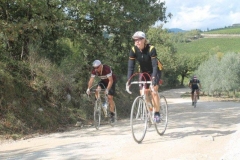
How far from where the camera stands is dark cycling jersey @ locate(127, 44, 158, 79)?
7.36 meters

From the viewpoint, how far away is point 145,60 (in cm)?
758

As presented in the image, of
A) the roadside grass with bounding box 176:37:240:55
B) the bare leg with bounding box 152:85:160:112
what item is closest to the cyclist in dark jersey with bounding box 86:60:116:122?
the bare leg with bounding box 152:85:160:112

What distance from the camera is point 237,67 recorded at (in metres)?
63.2

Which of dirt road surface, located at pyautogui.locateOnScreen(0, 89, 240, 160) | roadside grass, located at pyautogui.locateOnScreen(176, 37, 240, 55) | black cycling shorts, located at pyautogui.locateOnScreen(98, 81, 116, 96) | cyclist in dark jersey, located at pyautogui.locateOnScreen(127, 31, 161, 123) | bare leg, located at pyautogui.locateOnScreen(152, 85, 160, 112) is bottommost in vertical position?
dirt road surface, located at pyautogui.locateOnScreen(0, 89, 240, 160)

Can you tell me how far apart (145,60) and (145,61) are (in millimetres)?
35

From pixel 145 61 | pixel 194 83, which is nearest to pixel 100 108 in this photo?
pixel 145 61

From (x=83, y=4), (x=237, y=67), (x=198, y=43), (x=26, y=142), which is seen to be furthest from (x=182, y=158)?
(x=198, y=43)

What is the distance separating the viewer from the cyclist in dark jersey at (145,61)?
732cm

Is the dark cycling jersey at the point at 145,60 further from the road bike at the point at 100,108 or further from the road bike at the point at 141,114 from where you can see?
the road bike at the point at 100,108

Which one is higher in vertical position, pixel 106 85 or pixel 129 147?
pixel 106 85

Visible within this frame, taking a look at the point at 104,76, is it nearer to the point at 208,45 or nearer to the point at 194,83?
the point at 194,83

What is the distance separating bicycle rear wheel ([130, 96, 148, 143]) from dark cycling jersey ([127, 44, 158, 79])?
64 cm

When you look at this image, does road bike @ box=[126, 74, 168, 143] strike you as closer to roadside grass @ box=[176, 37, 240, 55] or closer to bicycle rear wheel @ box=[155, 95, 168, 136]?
bicycle rear wheel @ box=[155, 95, 168, 136]

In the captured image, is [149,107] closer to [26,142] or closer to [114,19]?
[26,142]
